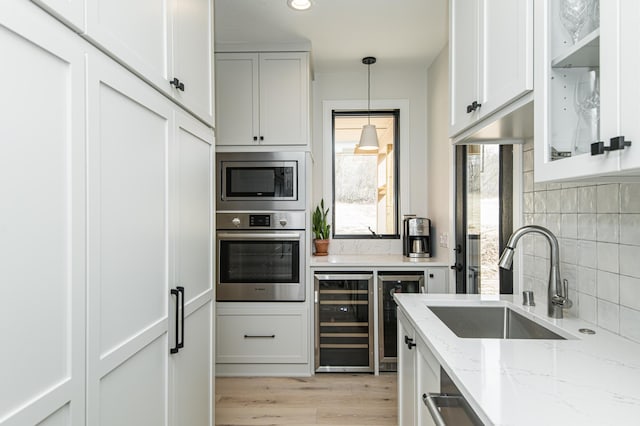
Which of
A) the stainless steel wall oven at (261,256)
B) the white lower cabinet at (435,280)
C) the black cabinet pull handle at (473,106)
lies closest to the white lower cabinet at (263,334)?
the stainless steel wall oven at (261,256)

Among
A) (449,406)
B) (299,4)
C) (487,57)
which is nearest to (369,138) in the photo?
(299,4)

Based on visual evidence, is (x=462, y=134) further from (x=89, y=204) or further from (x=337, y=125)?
(x=337, y=125)

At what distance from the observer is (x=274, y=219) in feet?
10.3

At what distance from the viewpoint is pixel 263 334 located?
313 centimetres

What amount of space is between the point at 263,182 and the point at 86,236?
88.4 inches

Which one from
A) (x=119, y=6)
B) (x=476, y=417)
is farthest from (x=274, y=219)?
(x=476, y=417)

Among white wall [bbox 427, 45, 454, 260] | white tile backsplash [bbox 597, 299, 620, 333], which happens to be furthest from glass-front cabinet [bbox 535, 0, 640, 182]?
white wall [bbox 427, 45, 454, 260]

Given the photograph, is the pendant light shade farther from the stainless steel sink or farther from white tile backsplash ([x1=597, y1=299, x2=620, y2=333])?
white tile backsplash ([x1=597, y1=299, x2=620, y2=333])

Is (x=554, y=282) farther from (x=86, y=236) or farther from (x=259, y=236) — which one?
(x=259, y=236)

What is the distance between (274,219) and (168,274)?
5.71 ft

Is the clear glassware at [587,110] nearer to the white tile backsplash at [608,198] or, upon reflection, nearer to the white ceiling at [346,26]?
the white tile backsplash at [608,198]

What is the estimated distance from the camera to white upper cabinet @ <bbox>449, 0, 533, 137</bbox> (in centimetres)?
119

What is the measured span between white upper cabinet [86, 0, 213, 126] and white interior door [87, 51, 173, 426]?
6 centimetres

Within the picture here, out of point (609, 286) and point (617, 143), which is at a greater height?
point (617, 143)
